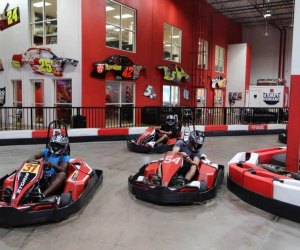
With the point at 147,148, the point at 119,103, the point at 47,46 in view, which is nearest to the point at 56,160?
the point at 147,148

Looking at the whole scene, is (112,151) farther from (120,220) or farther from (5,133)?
(120,220)

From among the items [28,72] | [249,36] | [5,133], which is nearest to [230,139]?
[5,133]

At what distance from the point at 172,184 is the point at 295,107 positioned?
202cm

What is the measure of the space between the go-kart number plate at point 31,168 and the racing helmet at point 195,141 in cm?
203

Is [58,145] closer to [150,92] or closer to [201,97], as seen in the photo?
[150,92]

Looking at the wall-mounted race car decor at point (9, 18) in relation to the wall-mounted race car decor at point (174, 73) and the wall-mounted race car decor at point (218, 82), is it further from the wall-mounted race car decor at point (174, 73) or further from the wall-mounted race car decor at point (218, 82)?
the wall-mounted race car decor at point (218, 82)

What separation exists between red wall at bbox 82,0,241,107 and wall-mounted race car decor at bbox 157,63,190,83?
0.85ft

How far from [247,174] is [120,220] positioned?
5.15 feet

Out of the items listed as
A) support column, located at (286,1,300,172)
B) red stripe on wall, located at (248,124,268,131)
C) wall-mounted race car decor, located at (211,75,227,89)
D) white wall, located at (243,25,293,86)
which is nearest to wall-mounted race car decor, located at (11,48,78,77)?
red stripe on wall, located at (248,124,268,131)

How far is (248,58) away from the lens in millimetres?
18438

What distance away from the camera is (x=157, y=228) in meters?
3.07

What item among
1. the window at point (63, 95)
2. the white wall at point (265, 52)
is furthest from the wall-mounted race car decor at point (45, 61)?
the white wall at point (265, 52)

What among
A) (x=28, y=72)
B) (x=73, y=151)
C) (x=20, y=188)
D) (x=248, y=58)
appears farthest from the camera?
(x=248, y=58)

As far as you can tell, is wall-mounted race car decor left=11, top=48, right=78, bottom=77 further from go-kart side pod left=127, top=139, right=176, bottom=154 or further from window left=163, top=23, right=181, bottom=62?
window left=163, top=23, right=181, bottom=62
